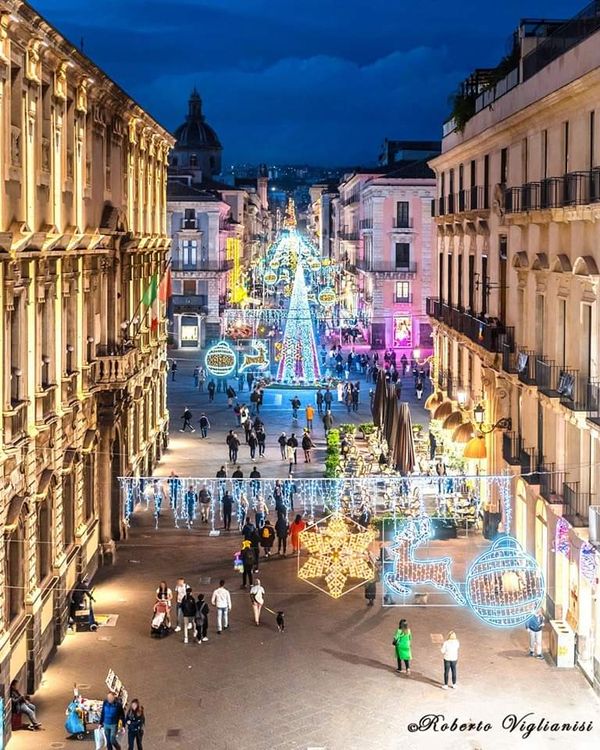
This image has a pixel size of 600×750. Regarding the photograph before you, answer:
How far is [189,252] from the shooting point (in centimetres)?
9906

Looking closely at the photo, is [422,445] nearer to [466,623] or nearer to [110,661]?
[466,623]

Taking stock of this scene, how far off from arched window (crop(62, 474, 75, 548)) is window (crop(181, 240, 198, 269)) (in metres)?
69.5

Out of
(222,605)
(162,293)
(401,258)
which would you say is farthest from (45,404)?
(401,258)

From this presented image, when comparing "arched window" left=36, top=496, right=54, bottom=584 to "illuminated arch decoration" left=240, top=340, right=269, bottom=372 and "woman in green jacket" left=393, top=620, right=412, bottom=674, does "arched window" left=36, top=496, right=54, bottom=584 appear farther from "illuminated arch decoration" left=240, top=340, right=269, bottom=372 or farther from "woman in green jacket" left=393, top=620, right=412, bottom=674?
"illuminated arch decoration" left=240, top=340, right=269, bottom=372

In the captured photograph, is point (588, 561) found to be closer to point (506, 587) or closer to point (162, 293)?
point (506, 587)

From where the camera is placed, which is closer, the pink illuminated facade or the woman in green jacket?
the woman in green jacket

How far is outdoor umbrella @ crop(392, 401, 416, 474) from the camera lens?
36031mm

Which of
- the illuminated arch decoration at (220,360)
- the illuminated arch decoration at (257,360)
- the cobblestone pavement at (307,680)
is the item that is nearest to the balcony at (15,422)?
the cobblestone pavement at (307,680)

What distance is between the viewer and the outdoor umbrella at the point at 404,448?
3603 centimetres

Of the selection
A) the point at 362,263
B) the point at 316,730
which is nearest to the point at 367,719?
the point at 316,730

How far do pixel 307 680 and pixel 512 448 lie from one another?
11.0 m

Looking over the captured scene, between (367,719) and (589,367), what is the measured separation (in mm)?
8490

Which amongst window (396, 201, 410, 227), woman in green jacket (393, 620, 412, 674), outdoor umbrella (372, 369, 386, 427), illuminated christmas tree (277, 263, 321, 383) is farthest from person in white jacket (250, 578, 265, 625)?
window (396, 201, 410, 227)

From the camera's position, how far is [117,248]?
121ft
